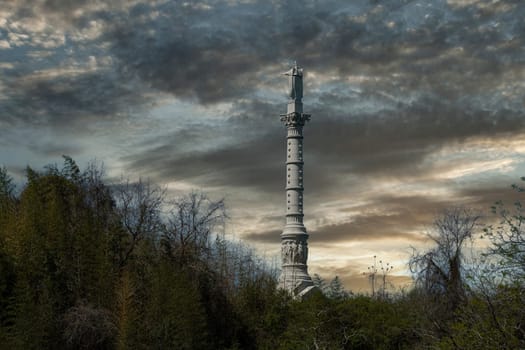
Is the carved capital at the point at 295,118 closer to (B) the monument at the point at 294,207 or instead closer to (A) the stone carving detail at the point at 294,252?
(B) the monument at the point at 294,207

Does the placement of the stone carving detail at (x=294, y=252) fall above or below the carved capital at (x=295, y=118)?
below

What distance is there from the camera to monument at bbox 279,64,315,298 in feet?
160

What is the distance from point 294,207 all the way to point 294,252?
10.4 feet

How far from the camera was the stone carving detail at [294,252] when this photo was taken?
48875mm

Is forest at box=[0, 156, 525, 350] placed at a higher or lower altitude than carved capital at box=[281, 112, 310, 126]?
lower

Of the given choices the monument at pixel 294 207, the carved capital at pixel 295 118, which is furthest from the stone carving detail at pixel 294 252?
the carved capital at pixel 295 118

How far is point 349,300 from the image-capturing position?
38.4 m

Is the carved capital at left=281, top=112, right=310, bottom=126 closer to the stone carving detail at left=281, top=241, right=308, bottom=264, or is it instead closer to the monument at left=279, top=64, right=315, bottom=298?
the monument at left=279, top=64, right=315, bottom=298

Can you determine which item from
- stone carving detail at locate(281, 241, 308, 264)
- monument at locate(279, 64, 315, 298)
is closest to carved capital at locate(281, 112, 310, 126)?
monument at locate(279, 64, 315, 298)

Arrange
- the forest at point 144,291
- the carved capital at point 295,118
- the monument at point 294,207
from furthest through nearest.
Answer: the carved capital at point 295,118 → the monument at point 294,207 → the forest at point 144,291

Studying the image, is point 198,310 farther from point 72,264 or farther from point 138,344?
point 72,264

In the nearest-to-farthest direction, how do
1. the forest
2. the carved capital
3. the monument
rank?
1. the forest
2. the monument
3. the carved capital

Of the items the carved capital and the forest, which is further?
the carved capital

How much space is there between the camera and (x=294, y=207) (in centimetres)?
5000
